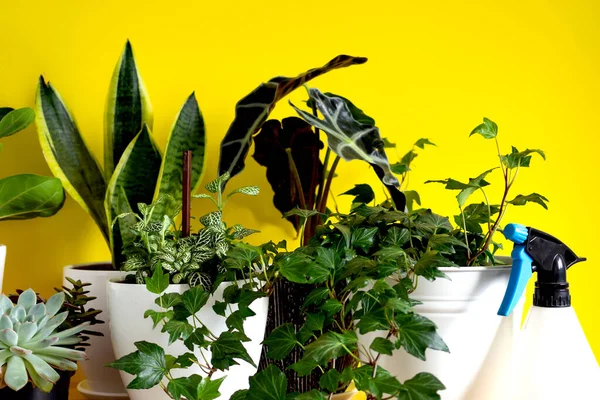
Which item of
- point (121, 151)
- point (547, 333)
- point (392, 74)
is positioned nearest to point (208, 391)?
point (547, 333)

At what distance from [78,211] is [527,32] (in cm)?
86

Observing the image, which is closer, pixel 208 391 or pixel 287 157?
pixel 208 391

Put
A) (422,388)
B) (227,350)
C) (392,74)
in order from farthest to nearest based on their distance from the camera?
1. (392,74)
2. (227,350)
3. (422,388)

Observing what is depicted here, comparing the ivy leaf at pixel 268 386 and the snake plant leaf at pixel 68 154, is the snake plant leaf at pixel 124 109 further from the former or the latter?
the ivy leaf at pixel 268 386

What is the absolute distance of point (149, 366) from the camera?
62cm

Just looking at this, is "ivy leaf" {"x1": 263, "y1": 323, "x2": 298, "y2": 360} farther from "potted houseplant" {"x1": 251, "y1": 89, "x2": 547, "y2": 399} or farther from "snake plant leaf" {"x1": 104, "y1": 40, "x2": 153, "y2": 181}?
"snake plant leaf" {"x1": 104, "y1": 40, "x2": 153, "y2": 181}

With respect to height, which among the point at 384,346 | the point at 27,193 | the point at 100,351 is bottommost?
the point at 100,351

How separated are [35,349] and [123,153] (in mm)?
328

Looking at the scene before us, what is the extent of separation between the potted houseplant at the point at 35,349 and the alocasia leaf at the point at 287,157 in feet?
1.31

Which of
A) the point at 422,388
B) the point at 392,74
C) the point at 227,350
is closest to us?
the point at 422,388

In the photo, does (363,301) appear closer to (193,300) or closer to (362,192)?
(193,300)

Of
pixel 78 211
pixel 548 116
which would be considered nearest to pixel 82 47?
pixel 78 211

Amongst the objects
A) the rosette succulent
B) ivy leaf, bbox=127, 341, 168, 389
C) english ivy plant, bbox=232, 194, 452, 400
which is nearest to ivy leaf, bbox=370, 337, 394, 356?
english ivy plant, bbox=232, 194, 452, 400

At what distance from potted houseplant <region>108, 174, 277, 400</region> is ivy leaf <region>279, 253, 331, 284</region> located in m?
0.05
